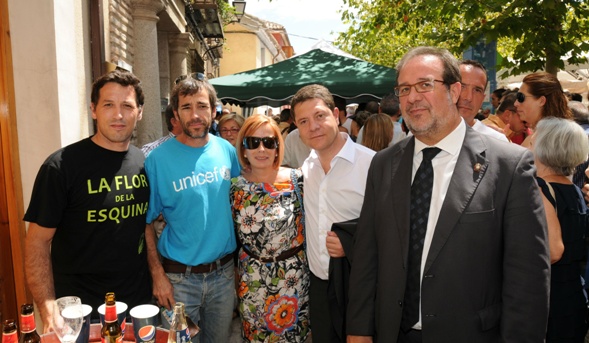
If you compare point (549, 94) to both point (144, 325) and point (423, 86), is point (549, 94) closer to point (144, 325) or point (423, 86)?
point (423, 86)

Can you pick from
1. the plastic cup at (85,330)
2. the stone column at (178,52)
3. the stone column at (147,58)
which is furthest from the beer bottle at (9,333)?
the stone column at (178,52)

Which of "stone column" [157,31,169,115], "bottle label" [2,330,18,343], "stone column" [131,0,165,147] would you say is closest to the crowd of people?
"bottle label" [2,330,18,343]

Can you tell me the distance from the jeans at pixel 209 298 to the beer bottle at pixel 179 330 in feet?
3.70

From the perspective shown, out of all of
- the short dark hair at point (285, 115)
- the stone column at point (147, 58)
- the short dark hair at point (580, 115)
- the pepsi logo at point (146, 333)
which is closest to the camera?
the pepsi logo at point (146, 333)

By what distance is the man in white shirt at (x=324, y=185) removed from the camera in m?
2.96

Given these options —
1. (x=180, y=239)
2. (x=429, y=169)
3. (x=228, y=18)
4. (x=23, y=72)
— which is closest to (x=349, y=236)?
(x=429, y=169)

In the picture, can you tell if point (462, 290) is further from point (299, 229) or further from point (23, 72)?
point (23, 72)

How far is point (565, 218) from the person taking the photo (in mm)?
2904

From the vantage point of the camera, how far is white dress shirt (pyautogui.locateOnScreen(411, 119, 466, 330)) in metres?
2.19

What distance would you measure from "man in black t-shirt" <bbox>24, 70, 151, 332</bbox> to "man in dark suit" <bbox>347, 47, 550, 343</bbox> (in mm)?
1459

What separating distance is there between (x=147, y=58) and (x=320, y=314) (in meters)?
5.45

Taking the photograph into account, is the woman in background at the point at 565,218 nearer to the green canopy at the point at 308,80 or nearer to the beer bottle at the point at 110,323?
the beer bottle at the point at 110,323

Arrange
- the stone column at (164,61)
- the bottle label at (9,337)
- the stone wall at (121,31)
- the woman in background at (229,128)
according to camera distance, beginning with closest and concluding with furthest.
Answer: the bottle label at (9,337)
the woman in background at (229,128)
the stone wall at (121,31)
the stone column at (164,61)

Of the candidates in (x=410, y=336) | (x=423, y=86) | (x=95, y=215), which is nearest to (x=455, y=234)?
(x=410, y=336)
